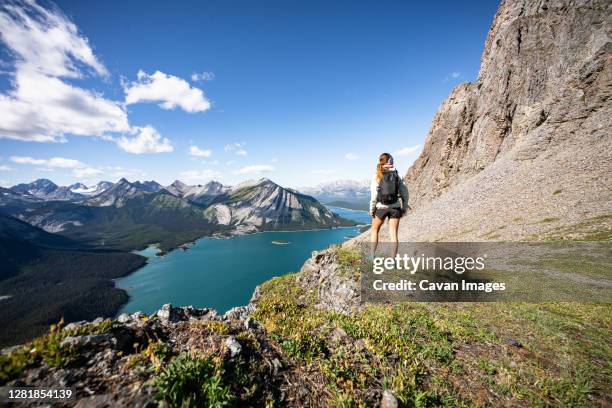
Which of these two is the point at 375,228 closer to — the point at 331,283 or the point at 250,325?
the point at 250,325

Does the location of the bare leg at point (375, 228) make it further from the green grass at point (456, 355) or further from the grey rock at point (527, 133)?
the grey rock at point (527, 133)

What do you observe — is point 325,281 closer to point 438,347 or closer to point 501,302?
point 501,302

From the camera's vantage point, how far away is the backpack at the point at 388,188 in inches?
363

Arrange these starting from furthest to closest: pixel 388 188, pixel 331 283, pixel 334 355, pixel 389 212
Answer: pixel 331 283, pixel 389 212, pixel 388 188, pixel 334 355

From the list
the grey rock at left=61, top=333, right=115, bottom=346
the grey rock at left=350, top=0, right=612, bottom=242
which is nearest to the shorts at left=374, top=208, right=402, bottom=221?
the grey rock at left=61, top=333, right=115, bottom=346

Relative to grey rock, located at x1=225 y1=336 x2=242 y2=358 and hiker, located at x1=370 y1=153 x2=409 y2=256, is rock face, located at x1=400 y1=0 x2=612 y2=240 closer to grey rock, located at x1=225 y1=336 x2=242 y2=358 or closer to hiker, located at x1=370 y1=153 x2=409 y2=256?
hiker, located at x1=370 y1=153 x2=409 y2=256

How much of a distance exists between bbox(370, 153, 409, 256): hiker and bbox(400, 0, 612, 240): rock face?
30102 millimetres

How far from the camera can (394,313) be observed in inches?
344

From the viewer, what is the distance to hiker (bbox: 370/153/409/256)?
924 centimetres

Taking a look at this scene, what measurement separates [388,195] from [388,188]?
0.83ft

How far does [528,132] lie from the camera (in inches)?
2211

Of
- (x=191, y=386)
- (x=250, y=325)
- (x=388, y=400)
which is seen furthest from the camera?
(x=250, y=325)

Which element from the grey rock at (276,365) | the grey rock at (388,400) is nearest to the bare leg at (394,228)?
the grey rock at (388,400)

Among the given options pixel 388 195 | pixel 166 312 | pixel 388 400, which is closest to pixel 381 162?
pixel 388 195
